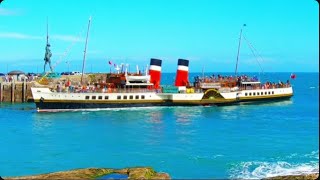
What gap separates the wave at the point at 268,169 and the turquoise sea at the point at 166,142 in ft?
0.15

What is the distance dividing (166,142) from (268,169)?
9.05 metres

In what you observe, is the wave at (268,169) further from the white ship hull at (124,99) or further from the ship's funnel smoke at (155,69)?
the ship's funnel smoke at (155,69)

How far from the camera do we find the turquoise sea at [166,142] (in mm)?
22125

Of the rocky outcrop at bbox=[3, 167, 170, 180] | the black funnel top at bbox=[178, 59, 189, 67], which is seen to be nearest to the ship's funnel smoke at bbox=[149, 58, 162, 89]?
the black funnel top at bbox=[178, 59, 189, 67]

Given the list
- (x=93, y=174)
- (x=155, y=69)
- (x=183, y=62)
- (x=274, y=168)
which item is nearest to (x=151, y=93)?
(x=155, y=69)

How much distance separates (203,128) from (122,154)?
11.9 meters

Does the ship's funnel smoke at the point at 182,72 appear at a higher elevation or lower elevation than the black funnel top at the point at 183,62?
lower

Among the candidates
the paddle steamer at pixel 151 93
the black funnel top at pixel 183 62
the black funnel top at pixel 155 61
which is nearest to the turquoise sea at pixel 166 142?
the paddle steamer at pixel 151 93

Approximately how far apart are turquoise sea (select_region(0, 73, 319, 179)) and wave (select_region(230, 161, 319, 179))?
0.05 meters

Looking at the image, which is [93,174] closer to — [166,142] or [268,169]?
[268,169]

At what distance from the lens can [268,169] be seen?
70.2ft

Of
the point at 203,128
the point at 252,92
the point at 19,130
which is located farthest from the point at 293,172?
the point at 252,92

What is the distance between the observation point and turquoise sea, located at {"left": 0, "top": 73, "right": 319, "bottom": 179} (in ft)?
72.6

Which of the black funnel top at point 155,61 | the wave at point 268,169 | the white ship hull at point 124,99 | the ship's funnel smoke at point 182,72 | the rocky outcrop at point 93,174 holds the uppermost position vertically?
the black funnel top at point 155,61
